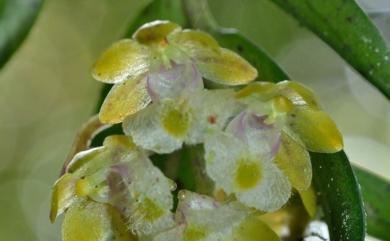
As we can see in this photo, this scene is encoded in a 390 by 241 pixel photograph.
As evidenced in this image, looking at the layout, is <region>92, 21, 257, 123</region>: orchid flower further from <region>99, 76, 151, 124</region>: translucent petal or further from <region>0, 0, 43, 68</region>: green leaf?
<region>0, 0, 43, 68</region>: green leaf

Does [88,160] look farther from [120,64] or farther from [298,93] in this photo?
[298,93]

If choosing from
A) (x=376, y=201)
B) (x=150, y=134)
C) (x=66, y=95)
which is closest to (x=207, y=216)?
(x=150, y=134)

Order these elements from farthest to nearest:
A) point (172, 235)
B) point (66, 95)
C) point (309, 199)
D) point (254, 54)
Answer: point (66, 95) < point (254, 54) < point (309, 199) < point (172, 235)

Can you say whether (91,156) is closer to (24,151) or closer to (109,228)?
(109,228)

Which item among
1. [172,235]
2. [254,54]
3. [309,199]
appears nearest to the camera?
[172,235]

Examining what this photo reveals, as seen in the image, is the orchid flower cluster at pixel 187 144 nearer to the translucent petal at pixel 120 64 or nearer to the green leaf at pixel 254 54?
the translucent petal at pixel 120 64

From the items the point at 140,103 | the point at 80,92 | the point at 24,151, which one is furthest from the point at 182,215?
the point at 24,151

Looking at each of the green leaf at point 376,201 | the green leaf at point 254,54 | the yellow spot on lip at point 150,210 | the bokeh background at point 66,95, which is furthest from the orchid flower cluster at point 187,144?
the bokeh background at point 66,95
